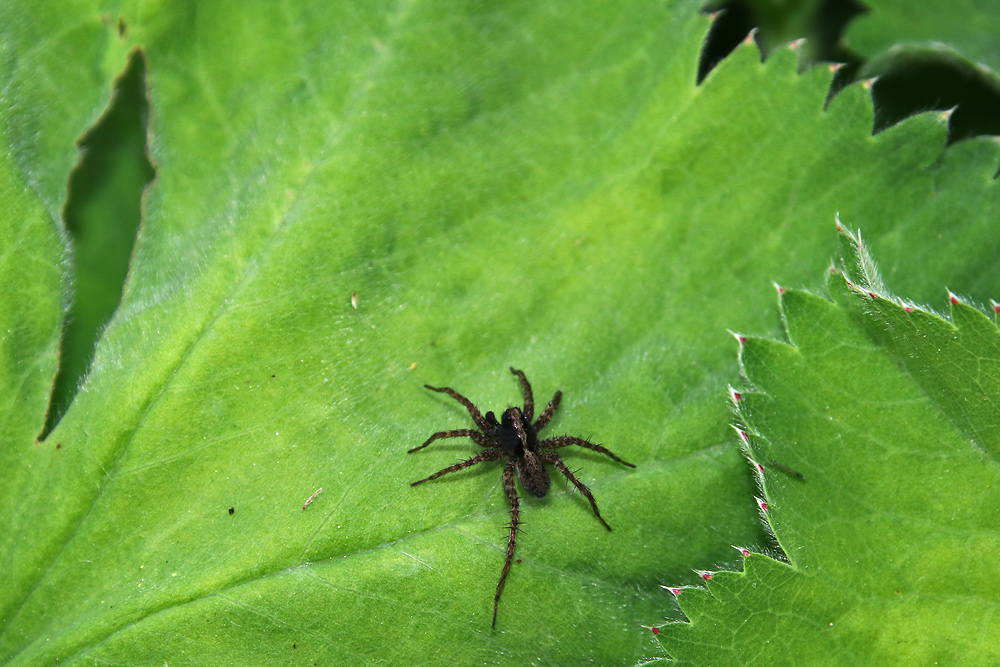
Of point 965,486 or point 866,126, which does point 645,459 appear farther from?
point 866,126

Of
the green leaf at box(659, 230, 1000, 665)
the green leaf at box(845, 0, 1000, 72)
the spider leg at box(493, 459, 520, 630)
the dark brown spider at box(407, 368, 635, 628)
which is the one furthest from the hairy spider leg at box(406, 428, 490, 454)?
the green leaf at box(845, 0, 1000, 72)

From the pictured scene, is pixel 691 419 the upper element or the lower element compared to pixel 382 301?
lower

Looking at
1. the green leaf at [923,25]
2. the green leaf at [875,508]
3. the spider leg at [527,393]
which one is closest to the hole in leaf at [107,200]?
the spider leg at [527,393]

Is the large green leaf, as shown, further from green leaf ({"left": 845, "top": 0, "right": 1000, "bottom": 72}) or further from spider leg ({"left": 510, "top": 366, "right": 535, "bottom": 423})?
green leaf ({"left": 845, "top": 0, "right": 1000, "bottom": 72})

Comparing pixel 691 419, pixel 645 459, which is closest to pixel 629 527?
pixel 645 459

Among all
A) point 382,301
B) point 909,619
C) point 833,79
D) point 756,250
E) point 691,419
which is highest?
point 833,79
